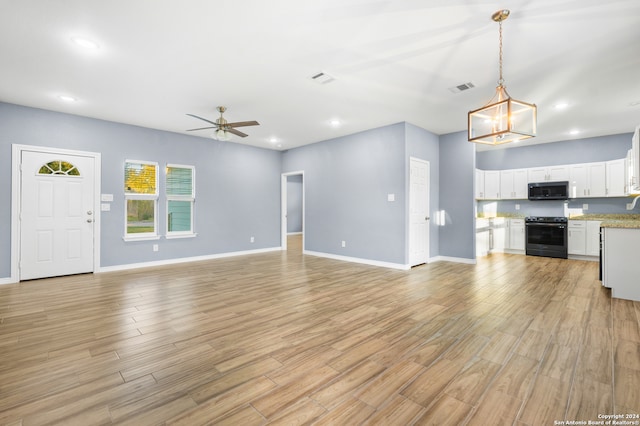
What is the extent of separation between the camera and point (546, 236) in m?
7.07

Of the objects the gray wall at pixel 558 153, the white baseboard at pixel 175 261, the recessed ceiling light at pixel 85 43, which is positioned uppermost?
the recessed ceiling light at pixel 85 43

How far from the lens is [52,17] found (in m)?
2.63

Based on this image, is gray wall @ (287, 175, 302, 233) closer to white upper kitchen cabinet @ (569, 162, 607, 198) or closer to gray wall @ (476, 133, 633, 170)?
gray wall @ (476, 133, 633, 170)

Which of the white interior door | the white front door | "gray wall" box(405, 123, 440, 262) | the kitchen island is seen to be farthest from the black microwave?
the white front door

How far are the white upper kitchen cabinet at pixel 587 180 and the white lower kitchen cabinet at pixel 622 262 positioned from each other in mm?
3584

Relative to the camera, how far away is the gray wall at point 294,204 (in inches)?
512

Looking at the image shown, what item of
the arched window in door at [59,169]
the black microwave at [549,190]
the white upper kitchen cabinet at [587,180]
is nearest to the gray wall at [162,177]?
the arched window in door at [59,169]

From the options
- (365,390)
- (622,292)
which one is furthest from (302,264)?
(622,292)

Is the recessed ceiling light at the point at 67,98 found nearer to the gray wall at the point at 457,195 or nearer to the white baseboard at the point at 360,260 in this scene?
the white baseboard at the point at 360,260

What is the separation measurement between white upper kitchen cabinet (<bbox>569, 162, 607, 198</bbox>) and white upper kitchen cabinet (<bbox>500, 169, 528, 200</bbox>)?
921 millimetres

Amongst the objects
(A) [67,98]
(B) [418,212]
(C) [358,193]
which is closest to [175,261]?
(A) [67,98]

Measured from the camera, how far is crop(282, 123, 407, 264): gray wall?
19.1 ft

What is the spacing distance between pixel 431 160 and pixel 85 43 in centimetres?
595

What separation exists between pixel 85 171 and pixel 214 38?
13.6 ft
